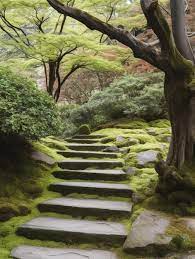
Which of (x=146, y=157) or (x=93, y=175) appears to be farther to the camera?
(x=146, y=157)

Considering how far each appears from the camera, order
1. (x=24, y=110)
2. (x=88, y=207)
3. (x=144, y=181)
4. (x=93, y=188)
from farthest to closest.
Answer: (x=144, y=181), (x=93, y=188), (x=24, y=110), (x=88, y=207)

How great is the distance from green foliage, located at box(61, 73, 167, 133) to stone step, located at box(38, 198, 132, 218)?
191 inches

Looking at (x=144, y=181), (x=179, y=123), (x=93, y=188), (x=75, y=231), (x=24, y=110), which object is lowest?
(x=75, y=231)

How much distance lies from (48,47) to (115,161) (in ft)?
16.8

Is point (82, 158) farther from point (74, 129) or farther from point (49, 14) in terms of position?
point (49, 14)

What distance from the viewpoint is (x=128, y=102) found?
10.7 metres

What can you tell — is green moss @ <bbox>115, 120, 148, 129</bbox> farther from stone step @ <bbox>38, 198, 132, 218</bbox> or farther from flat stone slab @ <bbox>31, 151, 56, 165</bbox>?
stone step @ <bbox>38, 198, 132, 218</bbox>

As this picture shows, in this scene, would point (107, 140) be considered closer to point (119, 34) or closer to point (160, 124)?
point (160, 124)

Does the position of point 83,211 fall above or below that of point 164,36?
below

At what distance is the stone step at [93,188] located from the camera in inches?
226

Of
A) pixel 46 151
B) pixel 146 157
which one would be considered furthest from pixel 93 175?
pixel 46 151

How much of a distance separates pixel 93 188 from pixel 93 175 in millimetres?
528

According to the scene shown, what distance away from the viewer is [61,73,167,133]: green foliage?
1042 centimetres

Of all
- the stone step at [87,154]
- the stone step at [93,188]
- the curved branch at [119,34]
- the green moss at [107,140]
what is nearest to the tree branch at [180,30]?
the curved branch at [119,34]
